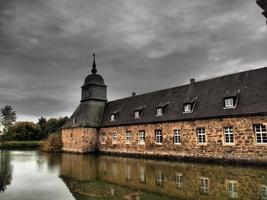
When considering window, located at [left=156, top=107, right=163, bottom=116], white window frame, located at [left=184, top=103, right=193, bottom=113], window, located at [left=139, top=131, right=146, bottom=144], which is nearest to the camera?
white window frame, located at [left=184, top=103, right=193, bottom=113]

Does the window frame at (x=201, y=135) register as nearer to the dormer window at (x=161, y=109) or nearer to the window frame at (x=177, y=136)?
the window frame at (x=177, y=136)

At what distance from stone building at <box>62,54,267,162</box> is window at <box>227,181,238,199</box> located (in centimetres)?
771

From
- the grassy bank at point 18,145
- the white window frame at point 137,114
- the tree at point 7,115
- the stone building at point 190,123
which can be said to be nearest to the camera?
the stone building at point 190,123

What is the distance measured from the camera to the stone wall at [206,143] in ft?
58.6

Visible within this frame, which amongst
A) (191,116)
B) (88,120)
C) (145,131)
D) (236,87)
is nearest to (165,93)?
(145,131)

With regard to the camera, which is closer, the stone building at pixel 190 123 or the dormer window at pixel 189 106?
the stone building at pixel 190 123

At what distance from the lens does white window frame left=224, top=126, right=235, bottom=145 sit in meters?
19.1

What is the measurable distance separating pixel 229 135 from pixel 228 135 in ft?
0.24

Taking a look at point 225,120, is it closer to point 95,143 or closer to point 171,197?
point 171,197

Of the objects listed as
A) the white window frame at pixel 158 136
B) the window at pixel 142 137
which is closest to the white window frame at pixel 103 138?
the window at pixel 142 137

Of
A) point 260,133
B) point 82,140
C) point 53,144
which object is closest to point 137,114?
point 82,140

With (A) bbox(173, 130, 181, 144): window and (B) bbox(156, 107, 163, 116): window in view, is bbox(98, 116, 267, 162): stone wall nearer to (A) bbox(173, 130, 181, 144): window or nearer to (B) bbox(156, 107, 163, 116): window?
(A) bbox(173, 130, 181, 144): window

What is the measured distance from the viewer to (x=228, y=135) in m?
19.3

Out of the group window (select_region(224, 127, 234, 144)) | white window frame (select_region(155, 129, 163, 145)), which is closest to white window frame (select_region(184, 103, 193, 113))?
white window frame (select_region(155, 129, 163, 145))
